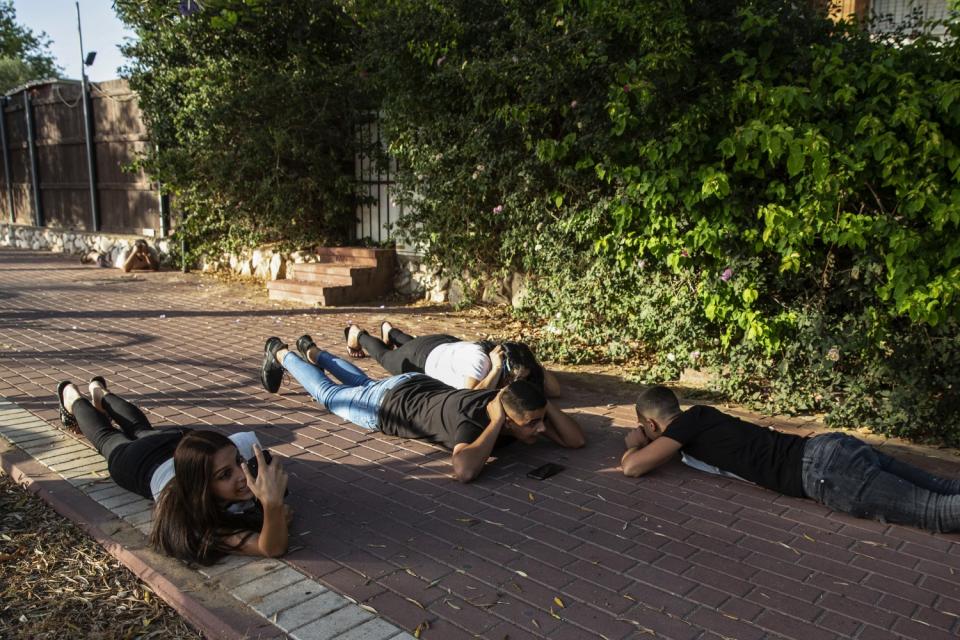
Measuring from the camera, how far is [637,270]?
6629 millimetres

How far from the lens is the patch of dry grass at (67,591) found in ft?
9.57

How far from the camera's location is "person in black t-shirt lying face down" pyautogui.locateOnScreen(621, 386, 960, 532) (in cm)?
367

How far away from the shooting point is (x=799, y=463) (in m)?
3.97

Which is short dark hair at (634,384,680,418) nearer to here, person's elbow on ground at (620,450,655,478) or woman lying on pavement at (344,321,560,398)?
person's elbow on ground at (620,450,655,478)

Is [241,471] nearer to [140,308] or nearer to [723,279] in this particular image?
[723,279]

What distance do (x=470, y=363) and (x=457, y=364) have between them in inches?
5.1

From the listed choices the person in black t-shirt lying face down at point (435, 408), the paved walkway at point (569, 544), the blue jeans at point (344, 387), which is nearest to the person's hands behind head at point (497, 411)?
the person in black t-shirt lying face down at point (435, 408)

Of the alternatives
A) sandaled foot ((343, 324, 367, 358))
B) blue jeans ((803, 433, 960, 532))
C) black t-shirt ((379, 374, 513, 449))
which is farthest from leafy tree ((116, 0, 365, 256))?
blue jeans ((803, 433, 960, 532))

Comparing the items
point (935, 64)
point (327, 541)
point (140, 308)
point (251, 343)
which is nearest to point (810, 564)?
point (327, 541)

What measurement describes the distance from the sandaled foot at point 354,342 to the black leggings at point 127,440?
2491 millimetres

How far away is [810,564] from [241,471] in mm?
2628

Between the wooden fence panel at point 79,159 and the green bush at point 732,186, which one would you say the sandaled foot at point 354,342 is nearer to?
the green bush at point 732,186

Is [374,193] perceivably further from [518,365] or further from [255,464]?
[255,464]

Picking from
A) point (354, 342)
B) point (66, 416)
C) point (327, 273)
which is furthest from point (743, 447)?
point (327, 273)
